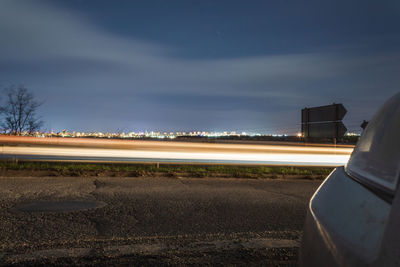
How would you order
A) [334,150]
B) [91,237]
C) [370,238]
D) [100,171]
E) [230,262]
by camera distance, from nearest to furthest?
1. [370,238]
2. [230,262]
3. [91,237]
4. [100,171]
5. [334,150]

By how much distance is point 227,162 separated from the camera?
49.5 feet

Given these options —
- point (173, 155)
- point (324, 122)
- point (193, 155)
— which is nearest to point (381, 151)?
point (173, 155)

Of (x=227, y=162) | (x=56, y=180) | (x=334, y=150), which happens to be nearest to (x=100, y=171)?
(x=56, y=180)

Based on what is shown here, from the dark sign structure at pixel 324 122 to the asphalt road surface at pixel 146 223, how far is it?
672 centimetres

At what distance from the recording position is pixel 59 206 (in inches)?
237

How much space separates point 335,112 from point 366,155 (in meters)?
14.1

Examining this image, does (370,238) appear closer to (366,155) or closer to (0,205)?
(366,155)

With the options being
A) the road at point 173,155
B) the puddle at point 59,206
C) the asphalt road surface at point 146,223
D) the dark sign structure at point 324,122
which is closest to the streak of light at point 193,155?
the road at point 173,155

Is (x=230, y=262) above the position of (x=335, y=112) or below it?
below

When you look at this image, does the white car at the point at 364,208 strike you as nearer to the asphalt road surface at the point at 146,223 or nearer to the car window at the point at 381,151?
the car window at the point at 381,151

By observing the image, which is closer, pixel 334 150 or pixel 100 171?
pixel 100 171

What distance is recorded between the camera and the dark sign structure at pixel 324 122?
14.4 metres

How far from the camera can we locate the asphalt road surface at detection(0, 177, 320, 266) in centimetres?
368

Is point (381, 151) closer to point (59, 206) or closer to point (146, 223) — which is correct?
point (146, 223)
